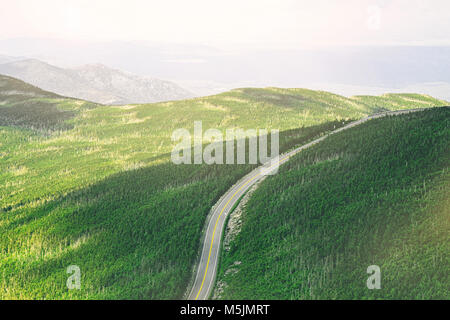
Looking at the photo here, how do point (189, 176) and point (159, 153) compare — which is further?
point (159, 153)

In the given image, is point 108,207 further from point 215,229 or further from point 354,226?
point 354,226

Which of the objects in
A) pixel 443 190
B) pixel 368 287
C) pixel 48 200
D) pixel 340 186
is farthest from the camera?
pixel 48 200

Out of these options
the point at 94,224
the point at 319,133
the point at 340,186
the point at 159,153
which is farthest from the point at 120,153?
the point at 340,186

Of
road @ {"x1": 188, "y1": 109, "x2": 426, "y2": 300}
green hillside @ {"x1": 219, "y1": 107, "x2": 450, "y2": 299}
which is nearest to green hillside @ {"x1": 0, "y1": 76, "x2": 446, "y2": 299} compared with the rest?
road @ {"x1": 188, "y1": 109, "x2": 426, "y2": 300}

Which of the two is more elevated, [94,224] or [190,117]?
[190,117]

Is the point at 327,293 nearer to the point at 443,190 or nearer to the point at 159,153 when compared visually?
the point at 443,190

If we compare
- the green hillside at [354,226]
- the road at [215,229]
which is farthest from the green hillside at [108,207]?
the green hillside at [354,226]

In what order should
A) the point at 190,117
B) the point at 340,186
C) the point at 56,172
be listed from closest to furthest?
the point at 340,186 < the point at 56,172 < the point at 190,117
